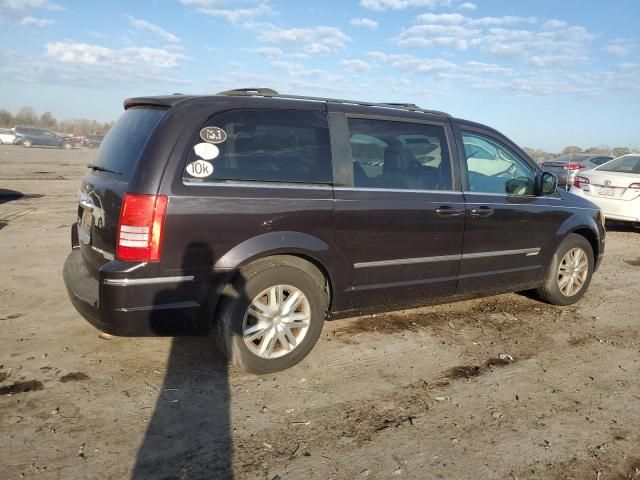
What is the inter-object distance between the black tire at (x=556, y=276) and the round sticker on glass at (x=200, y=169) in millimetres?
3641

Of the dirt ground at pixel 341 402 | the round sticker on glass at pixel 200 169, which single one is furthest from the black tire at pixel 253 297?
the round sticker on glass at pixel 200 169

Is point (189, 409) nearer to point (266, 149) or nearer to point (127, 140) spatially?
point (266, 149)

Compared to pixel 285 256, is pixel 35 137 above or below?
above

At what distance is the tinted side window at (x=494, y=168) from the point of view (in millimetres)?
4590

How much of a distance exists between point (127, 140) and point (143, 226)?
798 mm

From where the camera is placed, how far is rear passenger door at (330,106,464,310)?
3828 millimetres

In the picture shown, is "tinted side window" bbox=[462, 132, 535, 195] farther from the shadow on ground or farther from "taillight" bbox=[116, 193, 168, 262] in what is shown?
"taillight" bbox=[116, 193, 168, 262]

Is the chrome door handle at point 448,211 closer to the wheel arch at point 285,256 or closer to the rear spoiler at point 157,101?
the wheel arch at point 285,256

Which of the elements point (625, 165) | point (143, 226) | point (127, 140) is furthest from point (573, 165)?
point (143, 226)

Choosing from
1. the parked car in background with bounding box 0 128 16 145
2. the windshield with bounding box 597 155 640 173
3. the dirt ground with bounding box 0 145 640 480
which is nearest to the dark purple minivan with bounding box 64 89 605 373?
the dirt ground with bounding box 0 145 640 480

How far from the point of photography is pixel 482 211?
4512 millimetres

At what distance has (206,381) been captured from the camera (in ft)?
11.3

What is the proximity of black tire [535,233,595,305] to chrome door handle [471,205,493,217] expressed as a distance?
1147 mm

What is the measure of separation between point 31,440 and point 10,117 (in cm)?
7208
